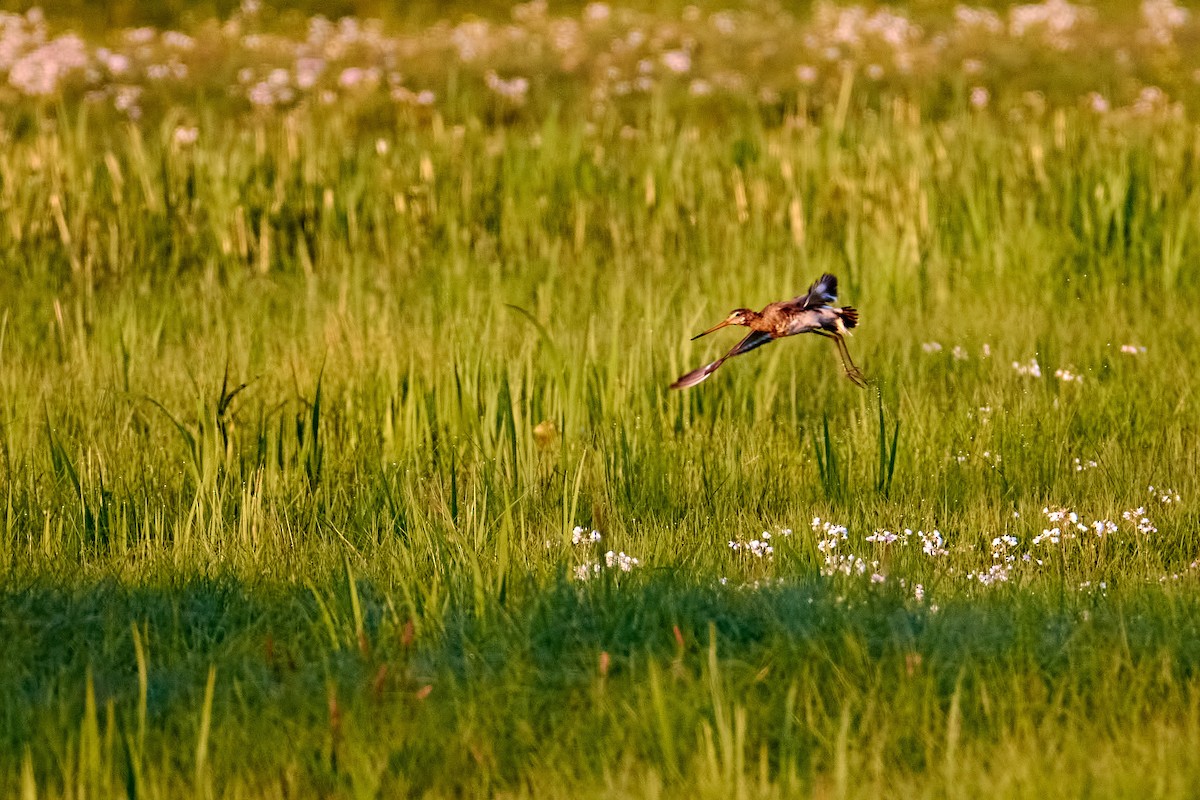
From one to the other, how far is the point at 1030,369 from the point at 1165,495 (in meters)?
1.22

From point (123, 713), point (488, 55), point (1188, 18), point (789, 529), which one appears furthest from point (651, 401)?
point (1188, 18)

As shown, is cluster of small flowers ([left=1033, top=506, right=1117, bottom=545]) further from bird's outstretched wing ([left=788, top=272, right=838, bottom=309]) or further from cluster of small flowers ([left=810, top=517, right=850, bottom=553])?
bird's outstretched wing ([left=788, top=272, right=838, bottom=309])

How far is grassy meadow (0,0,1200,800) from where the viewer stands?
8.80ft

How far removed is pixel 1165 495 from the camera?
13.3 feet

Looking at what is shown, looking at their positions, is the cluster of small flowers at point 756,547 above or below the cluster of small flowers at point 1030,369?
below

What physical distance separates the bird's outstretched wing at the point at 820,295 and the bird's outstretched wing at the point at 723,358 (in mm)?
121

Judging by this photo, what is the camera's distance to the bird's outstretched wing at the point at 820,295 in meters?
3.56

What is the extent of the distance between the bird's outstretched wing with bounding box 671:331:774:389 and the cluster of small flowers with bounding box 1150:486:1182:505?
1242 mm

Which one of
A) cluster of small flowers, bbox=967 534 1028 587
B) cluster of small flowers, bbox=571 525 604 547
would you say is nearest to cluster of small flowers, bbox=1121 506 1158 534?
cluster of small flowers, bbox=967 534 1028 587

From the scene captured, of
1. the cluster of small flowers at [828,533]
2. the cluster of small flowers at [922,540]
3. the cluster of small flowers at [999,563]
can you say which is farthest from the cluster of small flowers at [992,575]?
the cluster of small flowers at [828,533]

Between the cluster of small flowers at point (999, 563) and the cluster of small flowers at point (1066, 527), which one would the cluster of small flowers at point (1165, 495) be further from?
the cluster of small flowers at point (999, 563)

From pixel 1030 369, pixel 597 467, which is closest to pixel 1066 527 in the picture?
pixel 597 467

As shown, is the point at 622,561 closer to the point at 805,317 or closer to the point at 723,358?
the point at 723,358

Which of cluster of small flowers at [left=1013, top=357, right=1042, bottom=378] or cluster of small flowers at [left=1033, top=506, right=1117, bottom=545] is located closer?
cluster of small flowers at [left=1033, top=506, right=1117, bottom=545]
